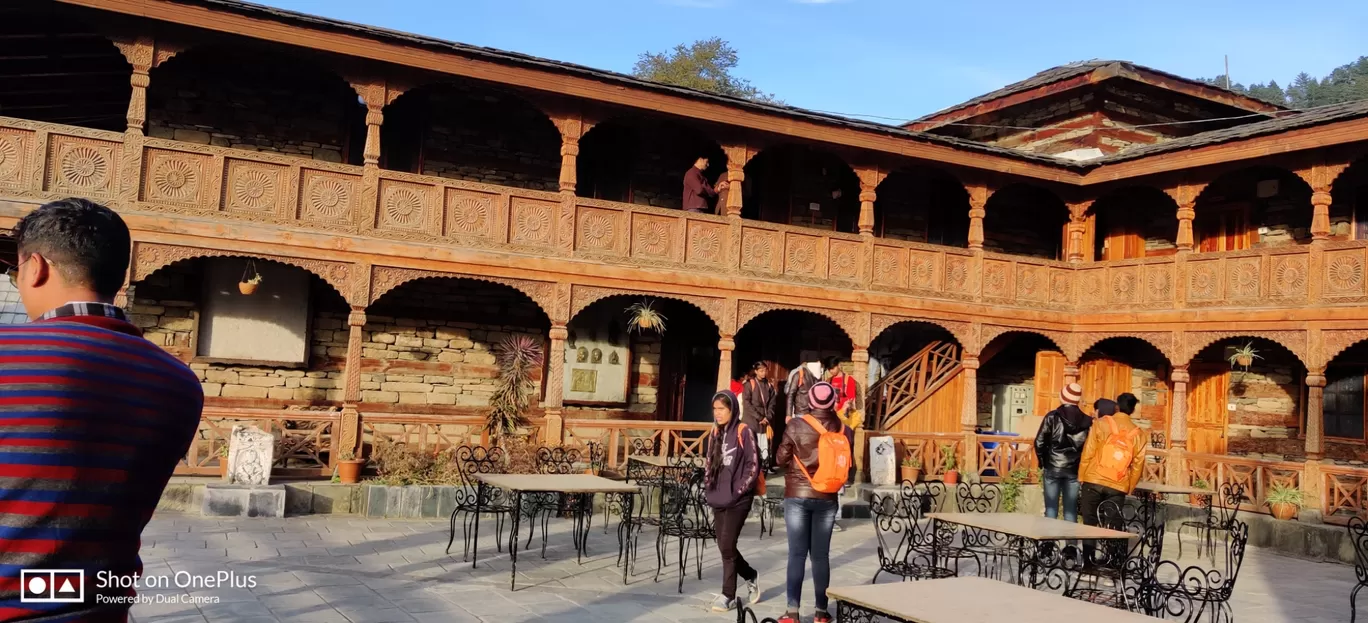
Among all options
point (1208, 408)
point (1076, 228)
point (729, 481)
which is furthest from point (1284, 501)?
point (729, 481)

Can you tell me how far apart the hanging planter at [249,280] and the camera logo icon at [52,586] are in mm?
12262

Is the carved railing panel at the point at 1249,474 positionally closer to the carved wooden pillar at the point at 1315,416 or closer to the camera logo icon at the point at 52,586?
the carved wooden pillar at the point at 1315,416

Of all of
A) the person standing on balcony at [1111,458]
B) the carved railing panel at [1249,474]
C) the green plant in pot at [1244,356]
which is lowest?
the carved railing panel at [1249,474]

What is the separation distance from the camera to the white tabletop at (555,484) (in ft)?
27.0

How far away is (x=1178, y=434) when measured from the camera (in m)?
16.0

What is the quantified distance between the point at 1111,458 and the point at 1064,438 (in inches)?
27.8

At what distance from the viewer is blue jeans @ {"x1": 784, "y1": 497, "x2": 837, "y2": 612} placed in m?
6.87

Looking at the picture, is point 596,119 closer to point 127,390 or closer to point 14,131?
point 14,131

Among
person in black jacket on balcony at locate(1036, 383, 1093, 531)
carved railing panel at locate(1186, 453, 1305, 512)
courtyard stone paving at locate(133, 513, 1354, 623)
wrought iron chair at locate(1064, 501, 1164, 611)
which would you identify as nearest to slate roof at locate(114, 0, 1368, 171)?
carved railing panel at locate(1186, 453, 1305, 512)

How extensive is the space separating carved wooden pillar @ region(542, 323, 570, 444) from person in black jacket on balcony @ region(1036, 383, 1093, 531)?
6527 millimetres

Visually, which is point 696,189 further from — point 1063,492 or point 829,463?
point 829,463

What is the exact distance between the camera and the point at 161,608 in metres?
6.73

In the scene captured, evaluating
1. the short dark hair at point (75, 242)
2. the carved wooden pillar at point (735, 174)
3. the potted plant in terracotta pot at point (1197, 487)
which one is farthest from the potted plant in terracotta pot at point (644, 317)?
the short dark hair at point (75, 242)

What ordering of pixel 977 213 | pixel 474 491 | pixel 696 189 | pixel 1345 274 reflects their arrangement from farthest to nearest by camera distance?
pixel 977 213, pixel 696 189, pixel 1345 274, pixel 474 491
